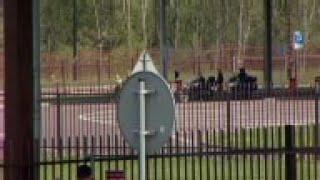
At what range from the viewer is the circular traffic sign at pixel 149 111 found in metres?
6.64

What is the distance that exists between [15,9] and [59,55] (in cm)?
2749

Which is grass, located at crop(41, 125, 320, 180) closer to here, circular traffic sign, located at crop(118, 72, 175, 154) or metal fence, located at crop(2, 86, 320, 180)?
metal fence, located at crop(2, 86, 320, 180)

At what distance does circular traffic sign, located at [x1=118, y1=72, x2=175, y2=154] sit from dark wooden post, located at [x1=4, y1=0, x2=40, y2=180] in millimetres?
2519

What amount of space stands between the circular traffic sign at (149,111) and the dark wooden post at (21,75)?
99.2 inches

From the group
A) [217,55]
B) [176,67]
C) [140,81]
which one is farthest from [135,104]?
[217,55]

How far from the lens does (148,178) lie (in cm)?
1090

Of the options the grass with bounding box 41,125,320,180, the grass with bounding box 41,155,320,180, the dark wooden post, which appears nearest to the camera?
the dark wooden post

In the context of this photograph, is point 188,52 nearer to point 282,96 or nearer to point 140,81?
point 282,96

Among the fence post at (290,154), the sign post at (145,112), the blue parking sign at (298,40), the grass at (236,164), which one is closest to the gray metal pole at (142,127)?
the sign post at (145,112)

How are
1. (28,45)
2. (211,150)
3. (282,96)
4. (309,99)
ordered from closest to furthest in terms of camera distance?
1. (28,45)
2. (211,150)
3. (309,99)
4. (282,96)

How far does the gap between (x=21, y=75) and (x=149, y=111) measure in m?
2.80

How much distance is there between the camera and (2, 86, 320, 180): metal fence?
993 cm

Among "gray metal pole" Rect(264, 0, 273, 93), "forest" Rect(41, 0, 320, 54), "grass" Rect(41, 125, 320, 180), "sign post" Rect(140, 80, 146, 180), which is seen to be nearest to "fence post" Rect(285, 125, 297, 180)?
"grass" Rect(41, 125, 320, 180)

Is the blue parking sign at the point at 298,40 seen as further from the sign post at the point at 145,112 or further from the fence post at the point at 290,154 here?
the sign post at the point at 145,112
